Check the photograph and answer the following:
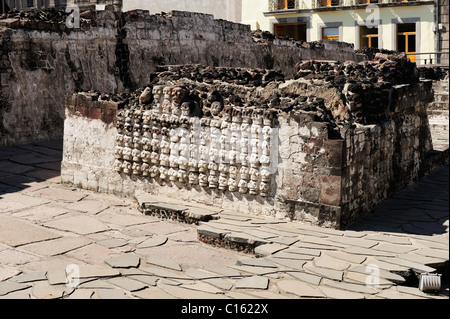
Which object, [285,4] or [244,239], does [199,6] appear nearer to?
[285,4]

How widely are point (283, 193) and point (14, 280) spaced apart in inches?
109

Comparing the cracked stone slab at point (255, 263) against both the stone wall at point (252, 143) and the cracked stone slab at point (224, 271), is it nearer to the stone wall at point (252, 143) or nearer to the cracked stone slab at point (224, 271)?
the cracked stone slab at point (224, 271)

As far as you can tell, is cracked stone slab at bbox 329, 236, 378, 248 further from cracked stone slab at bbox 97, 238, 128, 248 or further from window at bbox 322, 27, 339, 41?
window at bbox 322, 27, 339, 41

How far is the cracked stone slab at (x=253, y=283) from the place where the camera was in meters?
4.58

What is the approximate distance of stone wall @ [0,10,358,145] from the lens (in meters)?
10.4

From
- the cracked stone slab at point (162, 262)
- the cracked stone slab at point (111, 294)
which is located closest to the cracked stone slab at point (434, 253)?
the cracked stone slab at point (162, 262)

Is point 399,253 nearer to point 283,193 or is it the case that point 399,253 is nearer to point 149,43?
point 283,193

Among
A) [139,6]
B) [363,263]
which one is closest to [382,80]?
[363,263]

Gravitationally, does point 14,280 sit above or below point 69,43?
below

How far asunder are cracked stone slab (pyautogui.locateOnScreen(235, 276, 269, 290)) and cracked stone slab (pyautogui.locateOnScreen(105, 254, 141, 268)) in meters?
0.95

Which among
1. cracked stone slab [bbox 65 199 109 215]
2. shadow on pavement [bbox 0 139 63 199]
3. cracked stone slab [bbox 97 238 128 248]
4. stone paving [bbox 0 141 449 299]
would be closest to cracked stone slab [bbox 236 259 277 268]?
stone paving [bbox 0 141 449 299]

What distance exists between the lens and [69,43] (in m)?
11.3

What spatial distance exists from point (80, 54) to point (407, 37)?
52.8 feet

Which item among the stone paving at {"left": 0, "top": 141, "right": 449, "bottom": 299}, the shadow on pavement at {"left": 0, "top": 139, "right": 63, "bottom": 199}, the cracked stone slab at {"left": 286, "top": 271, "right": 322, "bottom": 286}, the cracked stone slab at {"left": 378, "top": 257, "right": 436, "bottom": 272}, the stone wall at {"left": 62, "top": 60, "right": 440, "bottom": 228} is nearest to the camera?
the stone paving at {"left": 0, "top": 141, "right": 449, "bottom": 299}
